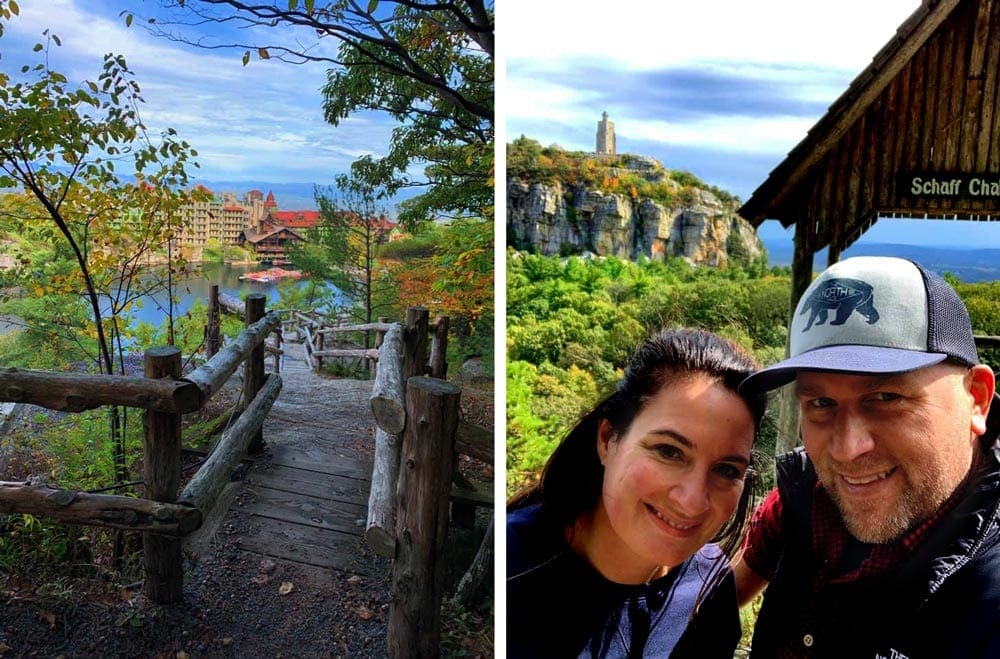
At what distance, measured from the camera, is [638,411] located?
2.66 meters

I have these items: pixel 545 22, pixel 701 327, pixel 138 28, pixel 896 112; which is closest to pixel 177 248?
pixel 138 28

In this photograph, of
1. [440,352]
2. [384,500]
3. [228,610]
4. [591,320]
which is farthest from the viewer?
[440,352]

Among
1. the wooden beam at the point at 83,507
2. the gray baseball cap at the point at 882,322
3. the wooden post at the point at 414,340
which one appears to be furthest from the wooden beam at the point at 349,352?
the gray baseball cap at the point at 882,322

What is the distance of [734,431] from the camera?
253 cm

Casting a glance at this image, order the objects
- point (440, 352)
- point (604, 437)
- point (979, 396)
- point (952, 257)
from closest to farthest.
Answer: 1. point (979, 396)
2. point (952, 257)
3. point (604, 437)
4. point (440, 352)

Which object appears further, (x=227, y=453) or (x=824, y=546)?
(x=227, y=453)

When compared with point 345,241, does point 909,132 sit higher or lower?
higher

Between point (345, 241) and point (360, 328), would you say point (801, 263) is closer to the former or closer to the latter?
point (345, 241)

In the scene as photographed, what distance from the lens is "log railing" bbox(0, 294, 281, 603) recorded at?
3271mm

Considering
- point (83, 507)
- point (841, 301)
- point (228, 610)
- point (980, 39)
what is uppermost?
point (980, 39)

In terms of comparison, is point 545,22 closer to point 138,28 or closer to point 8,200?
point 138,28

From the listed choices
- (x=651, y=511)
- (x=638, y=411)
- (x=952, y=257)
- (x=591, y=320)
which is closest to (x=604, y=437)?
(x=638, y=411)

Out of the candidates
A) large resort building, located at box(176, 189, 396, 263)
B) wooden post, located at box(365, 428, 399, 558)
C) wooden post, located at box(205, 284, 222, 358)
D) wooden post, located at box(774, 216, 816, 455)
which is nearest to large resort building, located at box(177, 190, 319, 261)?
large resort building, located at box(176, 189, 396, 263)

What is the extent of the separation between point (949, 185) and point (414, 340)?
7.44ft
